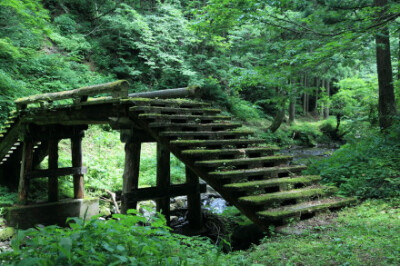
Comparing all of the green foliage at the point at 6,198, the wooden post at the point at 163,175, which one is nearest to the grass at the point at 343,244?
the wooden post at the point at 163,175

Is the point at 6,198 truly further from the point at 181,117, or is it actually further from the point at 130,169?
the point at 181,117

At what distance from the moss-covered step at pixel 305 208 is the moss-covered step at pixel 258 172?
739mm

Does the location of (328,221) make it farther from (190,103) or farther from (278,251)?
(190,103)

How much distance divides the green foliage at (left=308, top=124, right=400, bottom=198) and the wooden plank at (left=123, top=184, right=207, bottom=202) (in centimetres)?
328

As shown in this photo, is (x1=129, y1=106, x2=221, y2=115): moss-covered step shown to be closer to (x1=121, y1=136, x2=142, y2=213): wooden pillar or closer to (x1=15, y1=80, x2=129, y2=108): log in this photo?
(x1=15, y1=80, x2=129, y2=108): log

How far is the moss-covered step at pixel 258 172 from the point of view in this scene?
16.0 feet

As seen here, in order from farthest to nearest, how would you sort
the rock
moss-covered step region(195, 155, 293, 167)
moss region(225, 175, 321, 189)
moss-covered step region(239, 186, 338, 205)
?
the rock < moss-covered step region(195, 155, 293, 167) < moss region(225, 175, 321, 189) < moss-covered step region(239, 186, 338, 205)

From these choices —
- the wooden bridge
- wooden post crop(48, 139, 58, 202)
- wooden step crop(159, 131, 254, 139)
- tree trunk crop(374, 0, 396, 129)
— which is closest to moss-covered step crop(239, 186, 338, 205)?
the wooden bridge

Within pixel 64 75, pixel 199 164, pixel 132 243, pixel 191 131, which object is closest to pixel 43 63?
pixel 64 75

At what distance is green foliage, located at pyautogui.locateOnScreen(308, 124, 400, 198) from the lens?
18.9 feet

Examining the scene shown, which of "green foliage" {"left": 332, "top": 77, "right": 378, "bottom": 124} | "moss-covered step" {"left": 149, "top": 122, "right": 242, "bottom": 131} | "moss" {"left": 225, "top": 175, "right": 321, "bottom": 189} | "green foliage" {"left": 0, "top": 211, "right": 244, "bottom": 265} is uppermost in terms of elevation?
"green foliage" {"left": 332, "top": 77, "right": 378, "bottom": 124}

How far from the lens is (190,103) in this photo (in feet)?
22.9

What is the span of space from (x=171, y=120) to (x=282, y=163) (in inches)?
93.8

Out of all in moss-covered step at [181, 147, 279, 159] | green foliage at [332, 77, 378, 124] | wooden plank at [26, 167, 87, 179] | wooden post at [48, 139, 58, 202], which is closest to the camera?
moss-covered step at [181, 147, 279, 159]
